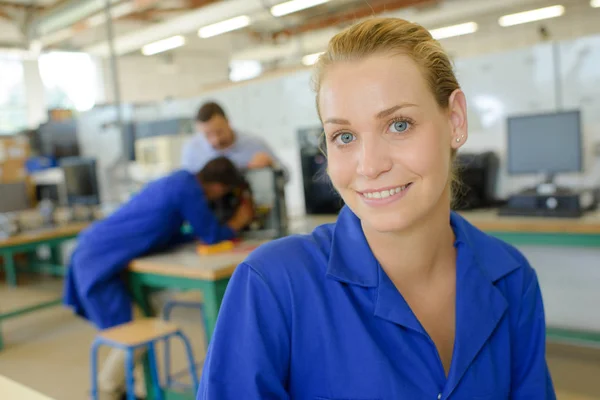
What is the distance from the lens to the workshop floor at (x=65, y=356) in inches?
117

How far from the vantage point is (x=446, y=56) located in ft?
3.46

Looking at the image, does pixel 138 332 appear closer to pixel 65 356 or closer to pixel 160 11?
pixel 65 356

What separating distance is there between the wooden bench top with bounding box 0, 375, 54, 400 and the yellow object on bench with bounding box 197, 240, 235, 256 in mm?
1503

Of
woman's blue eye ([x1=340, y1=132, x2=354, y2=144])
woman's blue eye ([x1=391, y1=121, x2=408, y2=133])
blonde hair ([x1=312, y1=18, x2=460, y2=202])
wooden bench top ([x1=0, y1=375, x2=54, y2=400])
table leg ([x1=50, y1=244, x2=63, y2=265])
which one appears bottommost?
table leg ([x1=50, y1=244, x2=63, y2=265])

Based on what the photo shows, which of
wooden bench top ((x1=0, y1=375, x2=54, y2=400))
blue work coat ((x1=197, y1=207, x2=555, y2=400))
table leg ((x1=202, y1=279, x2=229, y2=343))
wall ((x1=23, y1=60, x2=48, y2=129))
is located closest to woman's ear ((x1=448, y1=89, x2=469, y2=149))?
blue work coat ((x1=197, y1=207, x2=555, y2=400))

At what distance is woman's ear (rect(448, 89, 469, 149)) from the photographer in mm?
1037

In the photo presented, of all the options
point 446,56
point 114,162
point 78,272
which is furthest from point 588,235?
point 114,162

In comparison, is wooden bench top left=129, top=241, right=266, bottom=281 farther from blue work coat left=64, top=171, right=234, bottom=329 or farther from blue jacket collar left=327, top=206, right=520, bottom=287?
blue jacket collar left=327, top=206, right=520, bottom=287

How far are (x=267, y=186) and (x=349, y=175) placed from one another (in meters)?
2.02

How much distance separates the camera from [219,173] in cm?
277

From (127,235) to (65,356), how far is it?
1491 millimetres

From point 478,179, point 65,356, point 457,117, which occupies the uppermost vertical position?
point 457,117

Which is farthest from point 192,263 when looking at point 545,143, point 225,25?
point 225,25

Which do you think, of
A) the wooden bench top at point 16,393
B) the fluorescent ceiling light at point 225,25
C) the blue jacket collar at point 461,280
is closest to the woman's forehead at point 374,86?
the blue jacket collar at point 461,280
